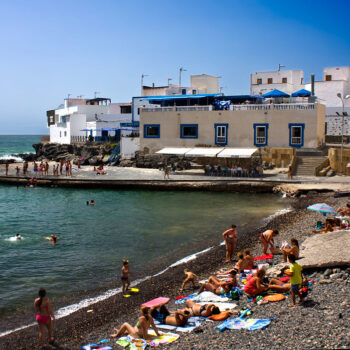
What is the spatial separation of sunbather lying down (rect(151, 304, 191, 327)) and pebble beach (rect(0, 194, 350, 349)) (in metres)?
0.48

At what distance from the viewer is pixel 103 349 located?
9.06 metres

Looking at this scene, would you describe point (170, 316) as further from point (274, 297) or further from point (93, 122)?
point (93, 122)

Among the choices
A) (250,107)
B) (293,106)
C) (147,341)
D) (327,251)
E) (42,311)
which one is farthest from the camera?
(250,107)

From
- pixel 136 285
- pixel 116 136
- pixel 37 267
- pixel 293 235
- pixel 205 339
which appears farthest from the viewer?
pixel 116 136

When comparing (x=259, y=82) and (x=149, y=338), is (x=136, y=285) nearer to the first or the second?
(x=149, y=338)

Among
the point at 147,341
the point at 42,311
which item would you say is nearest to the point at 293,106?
the point at 147,341

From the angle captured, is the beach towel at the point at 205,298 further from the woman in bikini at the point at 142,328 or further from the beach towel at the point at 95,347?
the beach towel at the point at 95,347

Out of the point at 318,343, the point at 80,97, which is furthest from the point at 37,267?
the point at 80,97

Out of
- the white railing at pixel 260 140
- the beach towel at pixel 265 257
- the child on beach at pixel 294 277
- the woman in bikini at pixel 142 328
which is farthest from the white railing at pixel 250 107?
the woman in bikini at pixel 142 328

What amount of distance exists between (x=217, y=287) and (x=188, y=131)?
101 ft

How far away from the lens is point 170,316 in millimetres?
10250

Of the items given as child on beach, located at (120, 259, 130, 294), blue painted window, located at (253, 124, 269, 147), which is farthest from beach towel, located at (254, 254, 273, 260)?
blue painted window, located at (253, 124, 269, 147)

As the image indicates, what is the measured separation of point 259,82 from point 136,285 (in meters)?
48.4

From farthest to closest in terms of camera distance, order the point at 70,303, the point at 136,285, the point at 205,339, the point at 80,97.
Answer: the point at 80,97 < the point at 136,285 < the point at 70,303 < the point at 205,339
